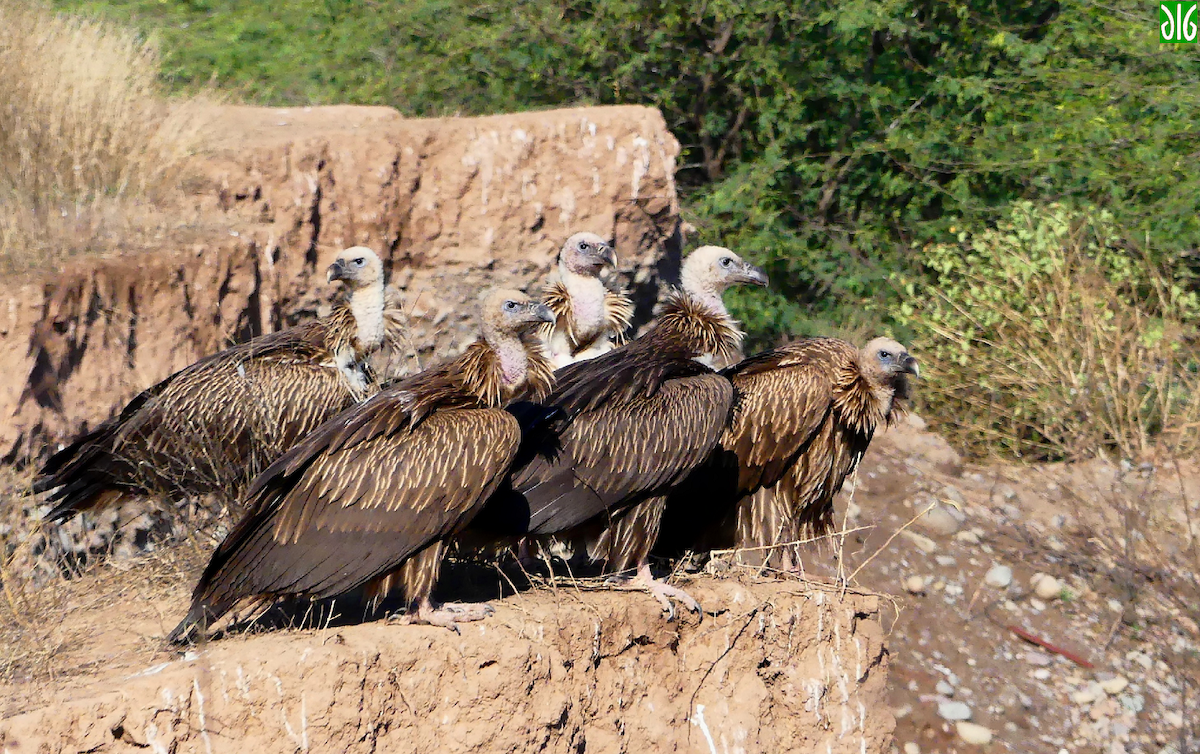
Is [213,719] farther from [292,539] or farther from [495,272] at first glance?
[495,272]

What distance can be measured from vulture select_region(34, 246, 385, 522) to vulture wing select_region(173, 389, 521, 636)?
1.31 metres

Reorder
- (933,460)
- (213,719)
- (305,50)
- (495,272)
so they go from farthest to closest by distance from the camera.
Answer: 1. (305,50)
2. (933,460)
3. (495,272)
4. (213,719)

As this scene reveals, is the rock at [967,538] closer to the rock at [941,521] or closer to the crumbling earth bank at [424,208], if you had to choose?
the rock at [941,521]

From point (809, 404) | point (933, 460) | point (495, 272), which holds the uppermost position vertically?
point (809, 404)

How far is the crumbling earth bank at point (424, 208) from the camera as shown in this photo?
25.7ft

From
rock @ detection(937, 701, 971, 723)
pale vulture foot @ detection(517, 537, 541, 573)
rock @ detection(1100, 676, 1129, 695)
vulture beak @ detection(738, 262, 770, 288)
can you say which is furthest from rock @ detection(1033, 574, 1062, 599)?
pale vulture foot @ detection(517, 537, 541, 573)

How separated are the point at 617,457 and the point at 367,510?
1107 mm

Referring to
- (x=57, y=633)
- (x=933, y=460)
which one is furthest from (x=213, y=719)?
(x=933, y=460)

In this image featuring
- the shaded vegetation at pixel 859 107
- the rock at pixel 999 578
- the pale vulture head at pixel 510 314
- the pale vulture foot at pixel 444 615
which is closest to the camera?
the pale vulture foot at pixel 444 615

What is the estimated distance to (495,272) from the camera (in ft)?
28.7

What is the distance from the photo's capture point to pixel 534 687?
4879mm

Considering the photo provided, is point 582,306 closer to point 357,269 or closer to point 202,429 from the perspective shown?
point 357,269

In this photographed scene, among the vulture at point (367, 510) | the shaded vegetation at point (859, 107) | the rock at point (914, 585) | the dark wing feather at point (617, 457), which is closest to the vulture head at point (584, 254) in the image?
the dark wing feather at point (617, 457)

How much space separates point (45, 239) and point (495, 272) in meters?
2.80
